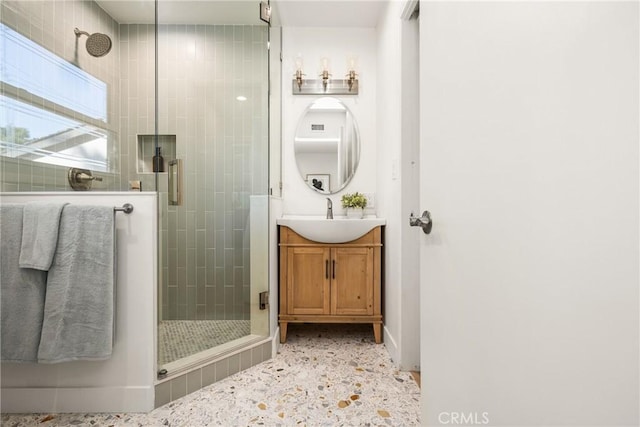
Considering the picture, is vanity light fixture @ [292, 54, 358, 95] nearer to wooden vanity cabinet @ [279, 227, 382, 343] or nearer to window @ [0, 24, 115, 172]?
wooden vanity cabinet @ [279, 227, 382, 343]

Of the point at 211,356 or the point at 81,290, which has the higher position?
the point at 81,290

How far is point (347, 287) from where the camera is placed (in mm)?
2107

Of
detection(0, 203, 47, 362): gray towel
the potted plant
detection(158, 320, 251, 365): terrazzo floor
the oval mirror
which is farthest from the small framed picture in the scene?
detection(0, 203, 47, 362): gray towel

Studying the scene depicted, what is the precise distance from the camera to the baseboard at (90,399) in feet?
4.48

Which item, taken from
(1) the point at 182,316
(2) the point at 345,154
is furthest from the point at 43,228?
(2) the point at 345,154

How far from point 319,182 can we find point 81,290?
1788 mm

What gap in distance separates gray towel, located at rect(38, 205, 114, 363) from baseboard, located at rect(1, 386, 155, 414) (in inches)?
7.9

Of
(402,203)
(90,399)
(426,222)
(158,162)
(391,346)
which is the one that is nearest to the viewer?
(426,222)

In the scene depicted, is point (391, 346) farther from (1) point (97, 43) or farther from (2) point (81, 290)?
(1) point (97, 43)

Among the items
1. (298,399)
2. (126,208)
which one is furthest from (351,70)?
(298,399)

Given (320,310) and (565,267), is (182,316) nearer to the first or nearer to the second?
(320,310)

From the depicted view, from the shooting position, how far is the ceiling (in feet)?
6.06

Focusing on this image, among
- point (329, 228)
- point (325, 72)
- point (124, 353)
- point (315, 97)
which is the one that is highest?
point (325, 72)

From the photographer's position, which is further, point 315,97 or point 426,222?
point 315,97
